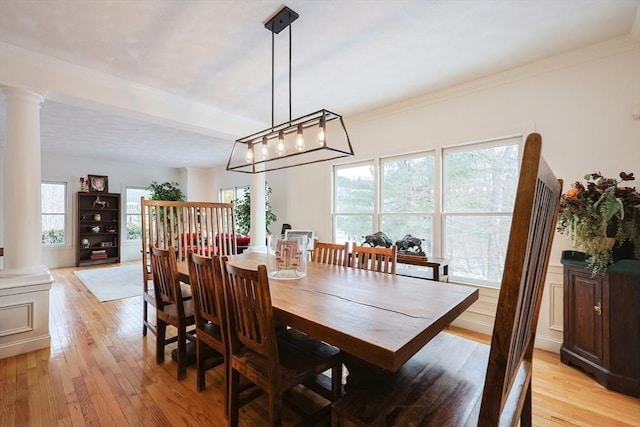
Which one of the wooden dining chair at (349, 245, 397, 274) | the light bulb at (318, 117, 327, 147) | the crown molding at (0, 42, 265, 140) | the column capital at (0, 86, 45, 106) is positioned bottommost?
the wooden dining chair at (349, 245, 397, 274)

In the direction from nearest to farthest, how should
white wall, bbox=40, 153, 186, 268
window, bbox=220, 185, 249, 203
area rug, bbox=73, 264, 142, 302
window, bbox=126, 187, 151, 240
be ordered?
area rug, bbox=73, 264, 142, 302 → white wall, bbox=40, 153, 186, 268 → window, bbox=220, 185, 249, 203 → window, bbox=126, 187, 151, 240

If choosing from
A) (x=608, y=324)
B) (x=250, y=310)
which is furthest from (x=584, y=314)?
(x=250, y=310)

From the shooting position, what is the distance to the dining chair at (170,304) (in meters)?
2.12

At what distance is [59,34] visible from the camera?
7.27 ft

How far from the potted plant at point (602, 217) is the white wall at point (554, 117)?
15.1 inches

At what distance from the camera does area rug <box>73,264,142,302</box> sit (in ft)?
14.5

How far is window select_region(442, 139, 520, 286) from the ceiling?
83 centimetres

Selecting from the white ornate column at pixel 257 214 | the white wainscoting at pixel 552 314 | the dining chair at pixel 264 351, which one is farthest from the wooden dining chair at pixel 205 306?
the white wainscoting at pixel 552 314

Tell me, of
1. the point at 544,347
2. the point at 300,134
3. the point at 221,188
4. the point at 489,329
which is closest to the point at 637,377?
the point at 544,347

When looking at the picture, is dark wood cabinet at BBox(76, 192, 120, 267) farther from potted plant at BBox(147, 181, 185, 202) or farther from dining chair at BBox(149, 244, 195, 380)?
dining chair at BBox(149, 244, 195, 380)

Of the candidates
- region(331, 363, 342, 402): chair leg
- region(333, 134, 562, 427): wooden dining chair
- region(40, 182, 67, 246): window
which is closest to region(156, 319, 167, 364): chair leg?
region(331, 363, 342, 402): chair leg

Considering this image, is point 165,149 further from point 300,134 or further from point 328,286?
point 328,286

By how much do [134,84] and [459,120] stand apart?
11.4ft

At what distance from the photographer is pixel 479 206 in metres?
3.19
